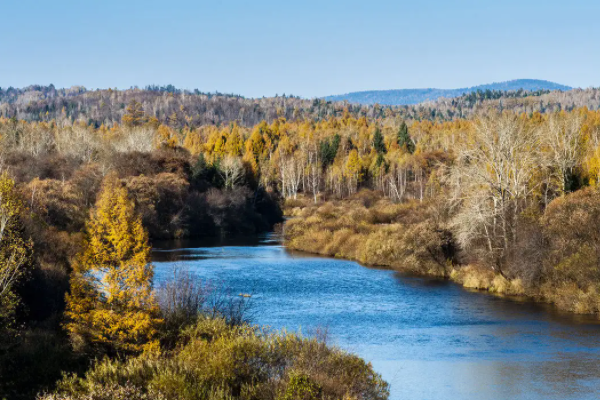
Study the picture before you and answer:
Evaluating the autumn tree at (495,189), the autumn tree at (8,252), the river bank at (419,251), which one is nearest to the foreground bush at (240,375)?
the autumn tree at (8,252)

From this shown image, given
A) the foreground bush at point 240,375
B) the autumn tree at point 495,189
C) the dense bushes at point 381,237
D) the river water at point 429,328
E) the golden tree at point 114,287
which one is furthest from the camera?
the dense bushes at point 381,237

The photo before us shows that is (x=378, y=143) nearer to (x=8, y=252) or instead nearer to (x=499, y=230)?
(x=499, y=230)

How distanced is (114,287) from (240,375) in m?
6.66

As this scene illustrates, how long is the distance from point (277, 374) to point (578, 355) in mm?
12839

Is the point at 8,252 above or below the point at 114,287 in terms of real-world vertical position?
above

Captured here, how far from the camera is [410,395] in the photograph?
18109mm

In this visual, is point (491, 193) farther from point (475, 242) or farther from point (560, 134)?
point (560, 134)

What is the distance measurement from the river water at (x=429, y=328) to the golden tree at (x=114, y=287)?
5.11 m

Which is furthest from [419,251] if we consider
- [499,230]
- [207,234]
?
[207,234]

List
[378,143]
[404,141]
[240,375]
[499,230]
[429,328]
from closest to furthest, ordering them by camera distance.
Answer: [240,375], [429,328], [499,230], [378,143], [404,141]

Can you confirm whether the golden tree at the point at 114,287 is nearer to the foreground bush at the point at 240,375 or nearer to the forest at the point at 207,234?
the forest at the point at 207,234

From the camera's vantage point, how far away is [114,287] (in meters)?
19.5

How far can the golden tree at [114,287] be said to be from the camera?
19.0 m

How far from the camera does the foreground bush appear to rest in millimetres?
12750
